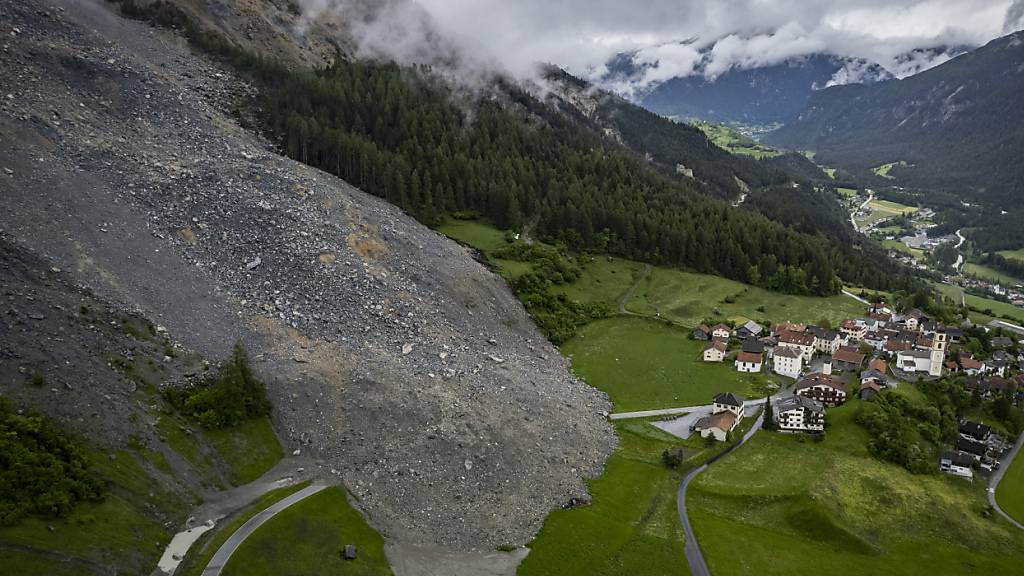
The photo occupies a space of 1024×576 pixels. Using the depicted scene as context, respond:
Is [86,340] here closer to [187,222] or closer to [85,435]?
[85,435]

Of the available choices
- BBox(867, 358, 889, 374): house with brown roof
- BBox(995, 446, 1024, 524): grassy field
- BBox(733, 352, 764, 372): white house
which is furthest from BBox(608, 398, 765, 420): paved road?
BBox(995, 446, 1024, 524): grassy field

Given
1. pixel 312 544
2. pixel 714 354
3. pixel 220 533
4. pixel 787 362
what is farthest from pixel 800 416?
pixel 220 533

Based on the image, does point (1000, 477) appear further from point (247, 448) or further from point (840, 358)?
point (247, 448)

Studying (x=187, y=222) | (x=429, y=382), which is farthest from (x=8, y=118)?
(x=429, y=382)

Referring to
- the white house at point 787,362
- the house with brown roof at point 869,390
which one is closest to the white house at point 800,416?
the house with brown roof at point 869,390

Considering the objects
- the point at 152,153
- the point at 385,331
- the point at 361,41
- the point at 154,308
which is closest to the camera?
the point at 154,308
